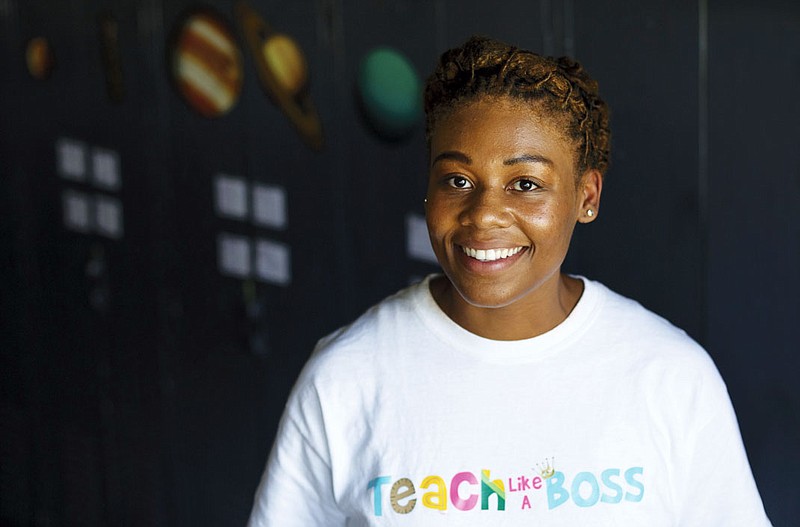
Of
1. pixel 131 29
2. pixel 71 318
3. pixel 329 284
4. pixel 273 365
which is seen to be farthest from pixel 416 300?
pixel 71 318

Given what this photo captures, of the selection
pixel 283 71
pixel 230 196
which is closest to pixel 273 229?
pixel 230 196

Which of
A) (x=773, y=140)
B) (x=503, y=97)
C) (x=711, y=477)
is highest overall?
(x=773, y=140)

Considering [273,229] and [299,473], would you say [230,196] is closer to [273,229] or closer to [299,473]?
[273,229]

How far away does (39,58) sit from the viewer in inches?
153

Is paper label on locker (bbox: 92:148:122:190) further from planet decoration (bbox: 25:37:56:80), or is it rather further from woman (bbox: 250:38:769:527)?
woman (bbox: 250:38:769:527)

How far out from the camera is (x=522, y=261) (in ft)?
4.66

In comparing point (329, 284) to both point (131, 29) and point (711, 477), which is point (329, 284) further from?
point (711, 477)

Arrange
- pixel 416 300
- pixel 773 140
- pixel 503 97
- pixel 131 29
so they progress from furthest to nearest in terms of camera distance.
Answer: pixel 131 29 < pixel 773 140 < pixel 416 300 < pixel 503 97

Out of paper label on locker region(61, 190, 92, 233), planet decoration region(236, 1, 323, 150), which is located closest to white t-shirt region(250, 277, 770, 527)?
planet decoration region(236, 1, 323, 150)

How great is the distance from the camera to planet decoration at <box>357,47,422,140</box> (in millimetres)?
2711

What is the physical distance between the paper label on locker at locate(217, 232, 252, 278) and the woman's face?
6.33 ft

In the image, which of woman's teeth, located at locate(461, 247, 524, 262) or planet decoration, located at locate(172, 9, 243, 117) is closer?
woman's teeth, located at locate(461, 247, 524, 262)

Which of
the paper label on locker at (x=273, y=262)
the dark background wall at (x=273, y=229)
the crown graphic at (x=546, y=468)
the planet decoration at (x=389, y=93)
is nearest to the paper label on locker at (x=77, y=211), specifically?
the dark background wall at (x=273, y=229)

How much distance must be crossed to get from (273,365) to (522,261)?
1965mm
